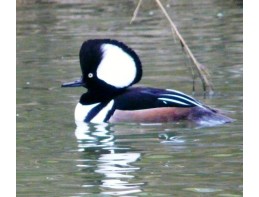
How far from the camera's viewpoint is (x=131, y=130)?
10352 mm

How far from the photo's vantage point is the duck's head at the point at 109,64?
11102 millimetres

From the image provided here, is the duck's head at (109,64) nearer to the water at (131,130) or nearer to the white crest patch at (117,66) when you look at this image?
the white crest patch at (117,66)

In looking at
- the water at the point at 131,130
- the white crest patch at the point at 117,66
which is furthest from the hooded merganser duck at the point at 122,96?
the water at the point at 131,130

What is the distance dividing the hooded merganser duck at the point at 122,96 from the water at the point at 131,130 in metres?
0.17

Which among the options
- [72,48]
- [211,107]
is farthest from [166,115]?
[72,48]

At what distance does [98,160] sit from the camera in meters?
8.91

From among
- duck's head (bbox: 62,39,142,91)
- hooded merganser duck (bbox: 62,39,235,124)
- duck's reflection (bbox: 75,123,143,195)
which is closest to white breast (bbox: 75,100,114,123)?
hooded merganser duck (bbox: 62,39,235,124)

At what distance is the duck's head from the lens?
36.4 feet

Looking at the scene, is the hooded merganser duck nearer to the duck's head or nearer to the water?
the duck's head

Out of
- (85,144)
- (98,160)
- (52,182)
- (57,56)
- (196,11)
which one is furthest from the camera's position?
(196,11)

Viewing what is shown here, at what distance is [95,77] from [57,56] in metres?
4.51

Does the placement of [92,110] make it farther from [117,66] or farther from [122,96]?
[117,66]

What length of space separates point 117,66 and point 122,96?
0.42 m
